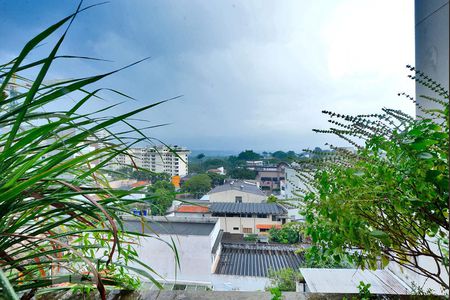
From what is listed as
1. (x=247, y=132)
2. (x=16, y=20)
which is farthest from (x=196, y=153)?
(x=16, y=20)

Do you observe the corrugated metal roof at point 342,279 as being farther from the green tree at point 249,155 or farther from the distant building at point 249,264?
the green tree at point 249,155

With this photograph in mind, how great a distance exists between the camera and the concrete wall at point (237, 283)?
1571 mm

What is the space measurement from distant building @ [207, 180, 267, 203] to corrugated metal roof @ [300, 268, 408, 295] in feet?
1.90

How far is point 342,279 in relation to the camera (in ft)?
4.59

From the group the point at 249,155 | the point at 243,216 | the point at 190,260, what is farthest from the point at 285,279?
the point at 249,155

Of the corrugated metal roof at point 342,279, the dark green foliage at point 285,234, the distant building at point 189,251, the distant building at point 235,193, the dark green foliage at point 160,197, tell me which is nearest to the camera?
the dark green foliage at point 160,197

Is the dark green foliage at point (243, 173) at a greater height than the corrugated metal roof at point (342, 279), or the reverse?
the dark green foliage at point (243, 173)

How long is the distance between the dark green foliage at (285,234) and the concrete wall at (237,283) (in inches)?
10.7

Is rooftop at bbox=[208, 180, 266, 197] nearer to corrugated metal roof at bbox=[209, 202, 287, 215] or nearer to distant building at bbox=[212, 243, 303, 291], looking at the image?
corrugated metal roof at bbox=[209, 202, 287, 215]

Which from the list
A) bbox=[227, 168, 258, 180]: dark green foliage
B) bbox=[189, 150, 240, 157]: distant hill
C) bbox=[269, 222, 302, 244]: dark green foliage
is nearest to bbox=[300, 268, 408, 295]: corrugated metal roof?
bbox=[269, 222, 302, 244]: dark green foliage

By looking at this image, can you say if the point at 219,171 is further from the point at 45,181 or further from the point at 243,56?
the point at 45,181

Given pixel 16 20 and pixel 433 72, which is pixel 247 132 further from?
pixel 16 20

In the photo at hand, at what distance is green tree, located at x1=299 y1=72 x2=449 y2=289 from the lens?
23.0 inches

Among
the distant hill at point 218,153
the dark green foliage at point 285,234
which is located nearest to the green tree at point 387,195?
the dark green foliage at point 285,234
